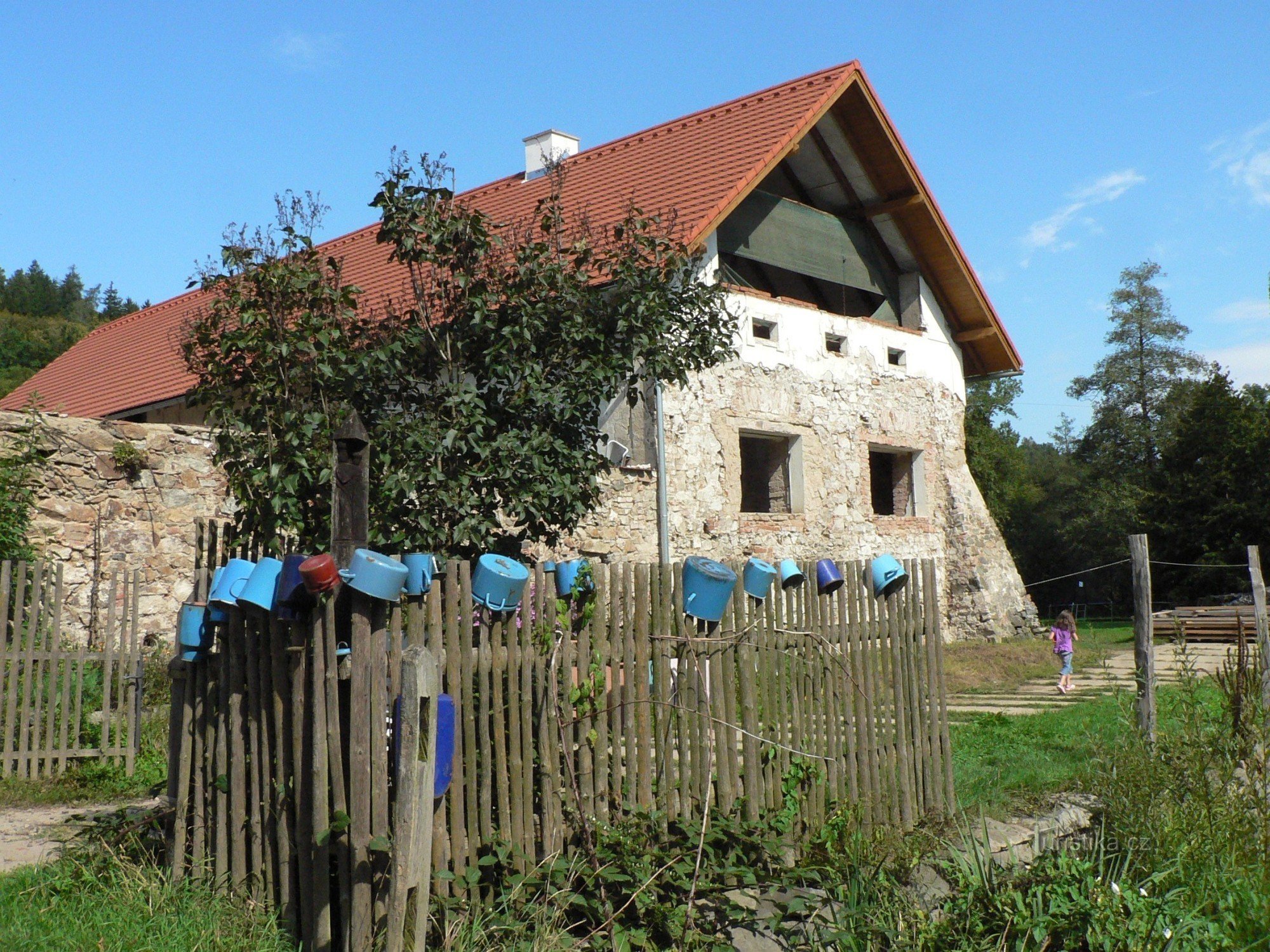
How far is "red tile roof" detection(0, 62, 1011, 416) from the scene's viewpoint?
13016 mm

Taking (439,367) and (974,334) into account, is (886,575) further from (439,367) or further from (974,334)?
(974,334)

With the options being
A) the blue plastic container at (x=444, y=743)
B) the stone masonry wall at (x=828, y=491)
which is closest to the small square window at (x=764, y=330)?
the stone masonry wall at (x=828, y=491)

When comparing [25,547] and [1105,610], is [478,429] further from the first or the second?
[1105,610]

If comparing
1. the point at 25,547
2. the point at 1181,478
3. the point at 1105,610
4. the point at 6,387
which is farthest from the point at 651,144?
the point at 6,387

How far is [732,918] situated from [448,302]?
3456 millimetres

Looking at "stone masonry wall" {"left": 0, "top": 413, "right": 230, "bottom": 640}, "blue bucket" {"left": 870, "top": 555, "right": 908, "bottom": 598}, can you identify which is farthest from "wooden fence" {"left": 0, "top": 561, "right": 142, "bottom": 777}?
"blue bucket" {"left": 870, "top": 555, "right": 908, "bottom": 598}

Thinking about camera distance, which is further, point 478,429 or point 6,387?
point 6,387

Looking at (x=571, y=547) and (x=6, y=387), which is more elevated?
(x=6, y=387)

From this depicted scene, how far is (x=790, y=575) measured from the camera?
16.5ft

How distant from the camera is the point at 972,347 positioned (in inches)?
715

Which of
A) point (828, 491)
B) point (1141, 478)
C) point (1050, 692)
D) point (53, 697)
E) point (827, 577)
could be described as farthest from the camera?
point (1141, 478)

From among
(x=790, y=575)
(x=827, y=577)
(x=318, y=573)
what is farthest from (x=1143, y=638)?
(x=318, y=573)

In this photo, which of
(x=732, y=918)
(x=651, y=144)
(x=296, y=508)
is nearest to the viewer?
(x=732, y=918)

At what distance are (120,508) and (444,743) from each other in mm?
7899
